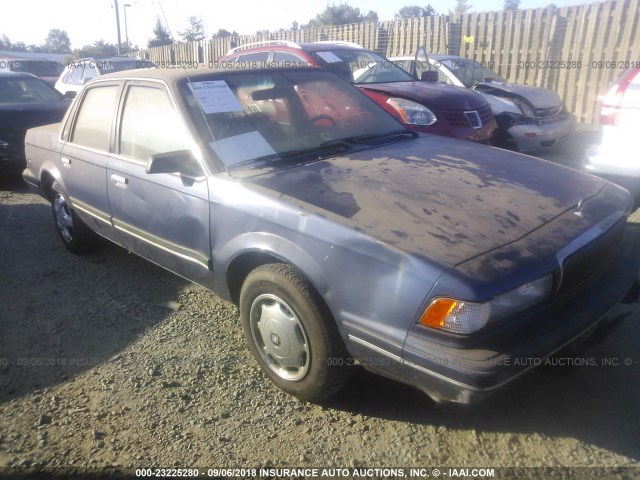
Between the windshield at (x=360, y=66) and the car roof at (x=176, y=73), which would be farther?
the windshield at (x=360, y=66)

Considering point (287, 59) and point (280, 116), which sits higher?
point (287, 59)

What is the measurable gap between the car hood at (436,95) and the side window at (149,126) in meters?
3.50

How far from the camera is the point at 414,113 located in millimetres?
5840

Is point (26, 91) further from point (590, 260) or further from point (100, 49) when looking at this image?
point (100, 49)

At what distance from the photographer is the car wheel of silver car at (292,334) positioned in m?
2.38

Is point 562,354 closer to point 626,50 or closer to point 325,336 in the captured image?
point 325,336

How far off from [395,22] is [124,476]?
14571 mm

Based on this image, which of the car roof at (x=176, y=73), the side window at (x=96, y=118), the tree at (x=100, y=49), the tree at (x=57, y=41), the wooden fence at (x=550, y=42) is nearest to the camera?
the car roof at (x=176, y=73)

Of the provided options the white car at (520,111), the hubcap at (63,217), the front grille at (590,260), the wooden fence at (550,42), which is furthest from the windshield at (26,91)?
the wooden fence at (550,42)

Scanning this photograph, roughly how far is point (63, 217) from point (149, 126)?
1898 mm

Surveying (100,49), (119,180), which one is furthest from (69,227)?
(100,49)

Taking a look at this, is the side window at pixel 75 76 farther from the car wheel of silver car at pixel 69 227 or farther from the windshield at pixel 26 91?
the car wheel of silver car at pixel 69 227

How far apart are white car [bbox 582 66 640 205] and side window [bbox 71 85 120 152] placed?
12.7 feet

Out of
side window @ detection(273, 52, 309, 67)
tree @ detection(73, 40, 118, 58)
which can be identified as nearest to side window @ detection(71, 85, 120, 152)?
side window @ detection(273, 52, 309, 67)
